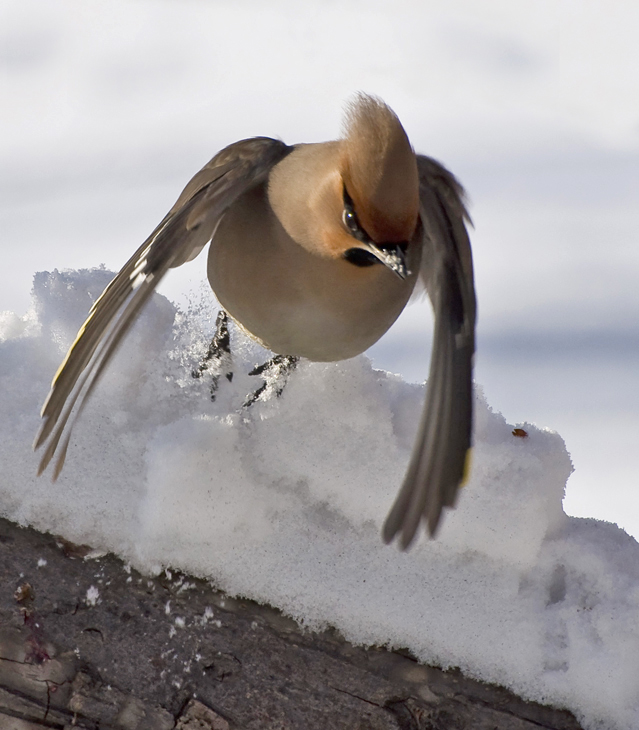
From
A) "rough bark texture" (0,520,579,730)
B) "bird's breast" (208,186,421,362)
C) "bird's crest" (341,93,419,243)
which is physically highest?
"bird's crest" (341,93,419,243)

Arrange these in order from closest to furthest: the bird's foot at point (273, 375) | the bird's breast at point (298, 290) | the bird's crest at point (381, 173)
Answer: the bird's crest at point (381, 173)
the bird's breast at point (298, 290)
the bird's foot at point (273, 375)

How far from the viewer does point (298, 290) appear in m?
2.12

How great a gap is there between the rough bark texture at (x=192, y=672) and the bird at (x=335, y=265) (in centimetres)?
31

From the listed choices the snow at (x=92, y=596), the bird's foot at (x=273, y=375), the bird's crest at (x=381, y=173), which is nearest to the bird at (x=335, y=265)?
the bird's crest at (x=381, y=173)

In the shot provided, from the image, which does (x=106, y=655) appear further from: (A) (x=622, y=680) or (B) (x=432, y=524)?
(A) (x=622, y=680)

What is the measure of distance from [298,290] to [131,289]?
1.51ft

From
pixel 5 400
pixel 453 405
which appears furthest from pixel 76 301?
pixel 453 405

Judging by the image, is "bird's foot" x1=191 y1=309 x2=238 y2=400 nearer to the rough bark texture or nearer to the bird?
the bird

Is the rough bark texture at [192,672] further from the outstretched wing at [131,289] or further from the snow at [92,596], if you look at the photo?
the outstretched wing at [131,289]

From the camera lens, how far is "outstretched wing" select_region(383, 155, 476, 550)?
1.79 m

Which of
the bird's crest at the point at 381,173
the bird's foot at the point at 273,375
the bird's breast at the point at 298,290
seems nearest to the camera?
the bird's crest at the point at 381,173

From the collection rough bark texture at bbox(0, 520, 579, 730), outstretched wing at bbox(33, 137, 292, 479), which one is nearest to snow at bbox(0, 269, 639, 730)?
rough bark texture at bbox(0, 520, 579, 730)

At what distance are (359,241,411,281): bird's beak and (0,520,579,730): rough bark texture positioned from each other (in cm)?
83

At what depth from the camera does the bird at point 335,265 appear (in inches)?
70.9
